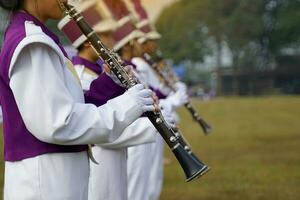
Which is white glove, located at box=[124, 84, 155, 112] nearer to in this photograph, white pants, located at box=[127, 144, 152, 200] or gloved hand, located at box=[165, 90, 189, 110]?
white pants, located at box=[127, 144, 152, 200]

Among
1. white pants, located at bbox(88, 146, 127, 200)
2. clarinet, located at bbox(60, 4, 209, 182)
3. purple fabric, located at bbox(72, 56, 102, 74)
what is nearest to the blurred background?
purple fabric, located at bbox(72, 56, 102, 74)

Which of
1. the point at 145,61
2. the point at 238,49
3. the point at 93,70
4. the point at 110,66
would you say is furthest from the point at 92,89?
the point at 238,49

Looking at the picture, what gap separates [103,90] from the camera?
3793 mm

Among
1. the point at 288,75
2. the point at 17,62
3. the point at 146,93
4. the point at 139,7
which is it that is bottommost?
the point at 288,75

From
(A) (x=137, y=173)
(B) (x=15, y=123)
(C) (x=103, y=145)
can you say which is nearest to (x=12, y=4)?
(B) (x=15, y=123)

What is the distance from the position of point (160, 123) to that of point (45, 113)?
745 mm

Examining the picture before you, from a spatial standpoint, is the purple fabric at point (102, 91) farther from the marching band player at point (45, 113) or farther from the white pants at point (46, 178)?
the white pants at point (46, 178)

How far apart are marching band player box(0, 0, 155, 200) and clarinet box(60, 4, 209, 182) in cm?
19

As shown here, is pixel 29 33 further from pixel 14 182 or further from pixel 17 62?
pixel 14 182

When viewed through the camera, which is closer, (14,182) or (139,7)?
(14,182)

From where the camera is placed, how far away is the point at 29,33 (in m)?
2.78

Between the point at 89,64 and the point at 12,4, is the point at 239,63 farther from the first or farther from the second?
the point at 12,4

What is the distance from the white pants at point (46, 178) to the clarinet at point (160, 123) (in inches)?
19.3

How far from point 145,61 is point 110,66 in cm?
441
